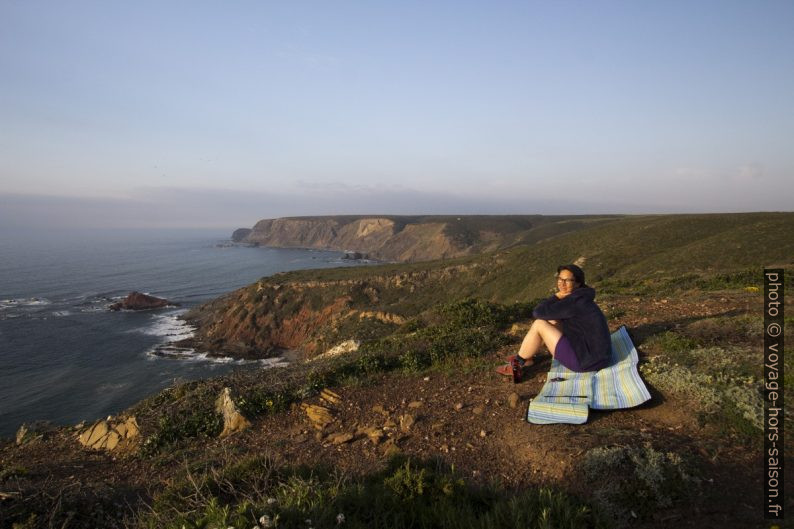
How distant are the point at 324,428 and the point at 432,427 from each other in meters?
2.05

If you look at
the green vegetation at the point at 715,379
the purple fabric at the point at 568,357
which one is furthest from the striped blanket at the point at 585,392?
the green vegetation at the point at 715,379

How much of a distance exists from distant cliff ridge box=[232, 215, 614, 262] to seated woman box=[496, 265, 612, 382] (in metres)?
85.3

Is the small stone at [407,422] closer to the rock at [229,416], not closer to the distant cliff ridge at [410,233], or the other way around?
the rock at [229,416]

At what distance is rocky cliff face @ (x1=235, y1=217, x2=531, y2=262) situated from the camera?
382 ft

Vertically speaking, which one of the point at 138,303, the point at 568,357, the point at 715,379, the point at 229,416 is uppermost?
the point at 568,357

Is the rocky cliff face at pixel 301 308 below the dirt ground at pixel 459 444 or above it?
below

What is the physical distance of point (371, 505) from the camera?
11.8ft

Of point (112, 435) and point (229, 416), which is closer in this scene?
point (229, 416)

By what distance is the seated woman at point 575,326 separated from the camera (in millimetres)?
6969

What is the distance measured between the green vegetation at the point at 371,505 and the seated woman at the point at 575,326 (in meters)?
3.55

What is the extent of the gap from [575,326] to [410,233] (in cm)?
12883

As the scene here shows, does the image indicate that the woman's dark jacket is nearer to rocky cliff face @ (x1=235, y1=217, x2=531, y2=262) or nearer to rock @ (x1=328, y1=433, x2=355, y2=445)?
rock @ (x1=328, y1=433, x2=355, y2=445)

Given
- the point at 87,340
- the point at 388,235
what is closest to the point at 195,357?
the point at 87,340

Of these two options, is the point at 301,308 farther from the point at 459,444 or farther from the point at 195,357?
the point at 459,444
